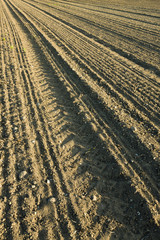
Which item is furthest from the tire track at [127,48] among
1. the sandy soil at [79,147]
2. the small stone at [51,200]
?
the small stone at [51,200]

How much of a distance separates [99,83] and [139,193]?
4645 millimetres

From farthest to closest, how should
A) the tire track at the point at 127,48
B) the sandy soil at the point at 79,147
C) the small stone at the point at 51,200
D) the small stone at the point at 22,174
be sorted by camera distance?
the tire track at the point at 127,48 < the small stone at the point at 22,174 < the small stone at the point at 51,200 < the sandy soil at the point at 79,147

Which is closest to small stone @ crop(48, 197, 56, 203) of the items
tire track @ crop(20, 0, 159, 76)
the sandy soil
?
the sandy soil

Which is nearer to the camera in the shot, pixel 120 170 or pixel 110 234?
pixel 110 234

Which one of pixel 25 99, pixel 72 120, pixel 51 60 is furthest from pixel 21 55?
pixel 72 120

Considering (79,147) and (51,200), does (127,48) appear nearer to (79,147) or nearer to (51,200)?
(79,147)

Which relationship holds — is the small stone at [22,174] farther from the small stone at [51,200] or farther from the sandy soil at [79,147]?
the small stone at [51,200]

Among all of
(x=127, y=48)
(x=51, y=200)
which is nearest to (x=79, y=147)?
(x=51, y=200)

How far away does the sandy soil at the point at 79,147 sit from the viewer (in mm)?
2924

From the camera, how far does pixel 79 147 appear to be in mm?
4293

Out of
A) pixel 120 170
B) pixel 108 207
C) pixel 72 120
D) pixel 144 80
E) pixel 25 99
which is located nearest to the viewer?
pixel 108 207

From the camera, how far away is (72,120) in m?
5.05

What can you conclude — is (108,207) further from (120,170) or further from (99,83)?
(99,83)

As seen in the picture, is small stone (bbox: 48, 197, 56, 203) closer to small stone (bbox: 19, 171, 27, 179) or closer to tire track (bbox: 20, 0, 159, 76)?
small stone (bbox: 19, 171, 27, 179)
